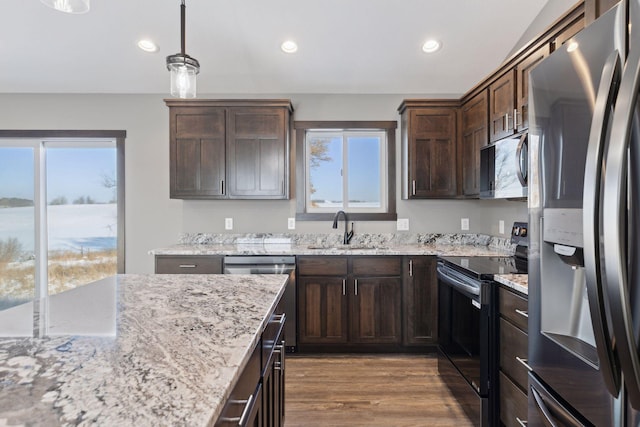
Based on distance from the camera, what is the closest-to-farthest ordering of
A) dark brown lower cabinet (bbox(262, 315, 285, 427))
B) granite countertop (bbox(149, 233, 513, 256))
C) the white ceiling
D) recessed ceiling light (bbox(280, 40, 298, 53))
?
dark brown lower cabinet (bbox(262, 315, 285, 427)) < the white ceiling < recessed ceiling light (bbox(280, 40, 298, 53)) < granite countertop (bbox(149, 233, 513, 256))

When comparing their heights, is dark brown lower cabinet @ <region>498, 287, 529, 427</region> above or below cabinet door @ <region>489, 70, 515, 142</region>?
below

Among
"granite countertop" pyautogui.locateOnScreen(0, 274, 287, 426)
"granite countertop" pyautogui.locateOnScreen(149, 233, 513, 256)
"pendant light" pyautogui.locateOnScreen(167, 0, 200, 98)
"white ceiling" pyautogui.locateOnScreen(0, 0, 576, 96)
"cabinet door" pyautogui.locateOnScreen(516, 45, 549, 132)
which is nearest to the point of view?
"granite countertop" pyautogui.locateOnScreen(0, 274, 287, 426)

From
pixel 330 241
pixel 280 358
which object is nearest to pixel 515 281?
pixel 280 358

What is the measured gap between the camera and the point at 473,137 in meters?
2.96

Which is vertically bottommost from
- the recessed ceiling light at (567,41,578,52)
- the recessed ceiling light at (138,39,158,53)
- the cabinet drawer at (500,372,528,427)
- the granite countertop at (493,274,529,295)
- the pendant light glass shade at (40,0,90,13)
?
the cabinet drawer at (500,372,528,427)

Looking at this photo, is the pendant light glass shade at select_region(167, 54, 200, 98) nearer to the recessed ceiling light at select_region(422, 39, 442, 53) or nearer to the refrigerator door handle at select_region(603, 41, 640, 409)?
the refrigerator door handle at select_region(603, 41, 640, 409)

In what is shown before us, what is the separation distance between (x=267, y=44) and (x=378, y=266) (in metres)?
2.21

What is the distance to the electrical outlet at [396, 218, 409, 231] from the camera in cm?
361

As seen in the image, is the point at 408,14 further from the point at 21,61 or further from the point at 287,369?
the point at 21,61

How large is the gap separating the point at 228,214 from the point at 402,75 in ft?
7.55

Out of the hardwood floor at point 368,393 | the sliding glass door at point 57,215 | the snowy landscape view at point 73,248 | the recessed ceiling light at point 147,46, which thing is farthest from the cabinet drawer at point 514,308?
the snowy landscape view at point 73,248

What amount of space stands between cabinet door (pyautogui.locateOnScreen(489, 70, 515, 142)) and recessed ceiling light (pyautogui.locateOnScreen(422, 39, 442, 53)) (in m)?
0.67

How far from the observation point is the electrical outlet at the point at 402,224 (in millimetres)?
3605

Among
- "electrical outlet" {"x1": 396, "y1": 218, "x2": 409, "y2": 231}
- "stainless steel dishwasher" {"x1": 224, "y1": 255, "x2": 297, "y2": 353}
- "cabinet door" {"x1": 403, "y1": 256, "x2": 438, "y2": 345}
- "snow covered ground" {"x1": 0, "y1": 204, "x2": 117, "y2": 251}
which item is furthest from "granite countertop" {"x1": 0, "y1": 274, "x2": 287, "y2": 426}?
"snow covered ground" {"x1": 0, "y1": 204, "x2": 117, "y2": 251}
